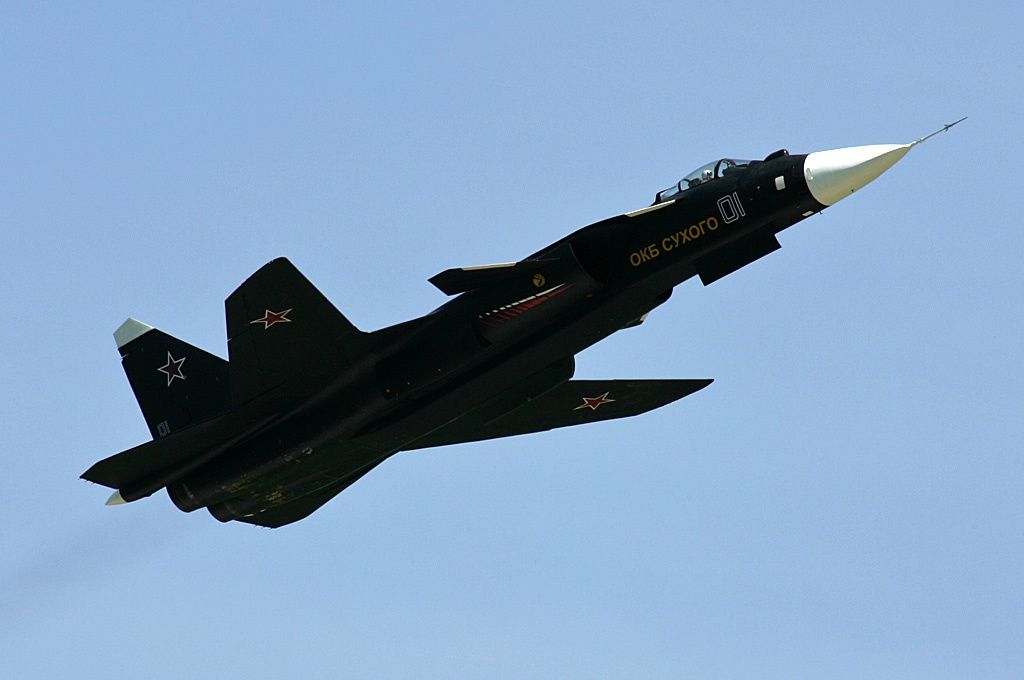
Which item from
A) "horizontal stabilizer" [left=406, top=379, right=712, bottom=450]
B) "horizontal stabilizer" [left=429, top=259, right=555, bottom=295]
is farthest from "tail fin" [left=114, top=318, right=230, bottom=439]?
"horizontal stabilizer" [left=429, top=259, right=555, bottom=295]

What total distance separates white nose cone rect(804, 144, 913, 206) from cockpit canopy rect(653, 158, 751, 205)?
4.23 ft

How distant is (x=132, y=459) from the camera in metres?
28.4

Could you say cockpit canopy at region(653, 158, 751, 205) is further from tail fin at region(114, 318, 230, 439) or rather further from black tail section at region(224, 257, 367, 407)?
tail fin at region(114, 318, 230, 439)

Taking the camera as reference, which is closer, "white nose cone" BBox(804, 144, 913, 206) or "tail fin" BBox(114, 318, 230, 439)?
"white nose cone" BBox(804, 144, 913, 206)

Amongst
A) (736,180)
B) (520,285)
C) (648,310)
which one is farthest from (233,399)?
(736,180)

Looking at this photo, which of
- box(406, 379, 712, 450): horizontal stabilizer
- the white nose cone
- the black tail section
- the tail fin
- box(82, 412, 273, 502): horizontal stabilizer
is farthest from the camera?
the tail fin

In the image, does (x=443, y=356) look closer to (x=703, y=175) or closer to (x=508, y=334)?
(x=508, y=334)

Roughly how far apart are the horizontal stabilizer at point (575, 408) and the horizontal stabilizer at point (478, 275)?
430cm

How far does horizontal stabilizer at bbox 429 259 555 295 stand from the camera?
26109mm

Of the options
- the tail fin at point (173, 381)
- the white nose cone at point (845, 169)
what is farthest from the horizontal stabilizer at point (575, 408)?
the white nose cone at point (845, 169)

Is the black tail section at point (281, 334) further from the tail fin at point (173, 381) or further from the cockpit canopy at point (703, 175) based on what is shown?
the cockpit canopy at point (703, 175)

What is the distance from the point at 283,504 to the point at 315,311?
5.09m

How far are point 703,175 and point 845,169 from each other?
2.44 m

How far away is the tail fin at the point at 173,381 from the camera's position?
30766 millimetres
